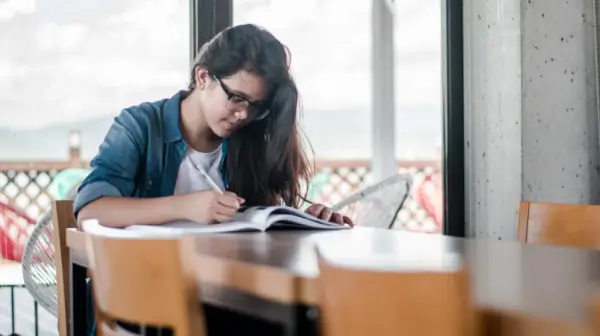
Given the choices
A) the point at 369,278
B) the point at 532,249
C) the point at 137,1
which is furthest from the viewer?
the point at 137,1

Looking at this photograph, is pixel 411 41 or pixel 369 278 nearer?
pixel 369 278

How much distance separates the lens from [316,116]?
2562 mm

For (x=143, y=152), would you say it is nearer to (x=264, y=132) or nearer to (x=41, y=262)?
(x=264, y=132)

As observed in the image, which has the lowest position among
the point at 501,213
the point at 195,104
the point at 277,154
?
the point at 501,213

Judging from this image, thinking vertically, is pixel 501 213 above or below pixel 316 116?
below

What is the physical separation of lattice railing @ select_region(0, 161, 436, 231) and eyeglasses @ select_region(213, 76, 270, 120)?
522 mm

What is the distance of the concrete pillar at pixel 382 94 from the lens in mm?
2701

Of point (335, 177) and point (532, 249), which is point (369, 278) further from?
point (335, 177)

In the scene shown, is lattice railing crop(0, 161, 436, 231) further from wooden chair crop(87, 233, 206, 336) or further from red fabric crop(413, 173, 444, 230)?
wooden chair crop(87, 233, 206, 336)

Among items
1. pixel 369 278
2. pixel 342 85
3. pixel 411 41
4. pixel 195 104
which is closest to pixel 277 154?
pixel 195 104

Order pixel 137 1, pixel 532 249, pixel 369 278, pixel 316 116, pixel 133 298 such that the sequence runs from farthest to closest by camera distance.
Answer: pixel 316 116 → pixel 137 1 → pixel 532 249 → pixel 133 298 → pixel 369 278

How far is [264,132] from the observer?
1.93m

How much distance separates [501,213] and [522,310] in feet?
6.10

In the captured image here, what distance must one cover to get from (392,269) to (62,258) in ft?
3.54
